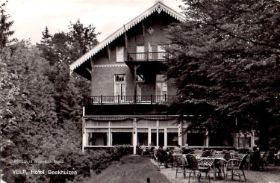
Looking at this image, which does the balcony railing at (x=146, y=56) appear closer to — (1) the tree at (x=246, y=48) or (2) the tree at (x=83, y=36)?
(1) the tree at (x=246, y=48)

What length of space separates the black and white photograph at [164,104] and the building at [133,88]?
0.25 ft

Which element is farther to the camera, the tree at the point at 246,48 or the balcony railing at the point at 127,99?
the balcony railing at the point at 127,99

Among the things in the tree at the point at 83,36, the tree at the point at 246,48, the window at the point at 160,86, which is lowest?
the tree at the point at 246,48

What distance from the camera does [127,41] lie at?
37.1 meters

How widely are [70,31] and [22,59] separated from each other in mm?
33099

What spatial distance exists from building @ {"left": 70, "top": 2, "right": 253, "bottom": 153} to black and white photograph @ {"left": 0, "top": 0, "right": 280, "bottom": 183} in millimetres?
78

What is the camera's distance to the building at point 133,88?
33.9 m

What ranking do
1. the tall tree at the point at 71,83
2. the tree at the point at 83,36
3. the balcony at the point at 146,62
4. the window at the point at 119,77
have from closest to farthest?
the balcony at the point at 146,62 → the window at the point at 119,77 → the tall tree at the point at 71,83 → the tree at the point at 83,36

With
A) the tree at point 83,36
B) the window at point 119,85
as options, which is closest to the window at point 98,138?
the window at point 119,85

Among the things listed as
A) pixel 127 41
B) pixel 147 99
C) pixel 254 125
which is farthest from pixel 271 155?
pixel 127 41

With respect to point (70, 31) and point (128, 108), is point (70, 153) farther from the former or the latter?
point (70, 31)

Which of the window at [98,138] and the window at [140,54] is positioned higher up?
the window at [140,54]

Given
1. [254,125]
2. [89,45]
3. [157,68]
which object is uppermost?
[89,45]

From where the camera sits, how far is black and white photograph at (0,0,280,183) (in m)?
14.1
